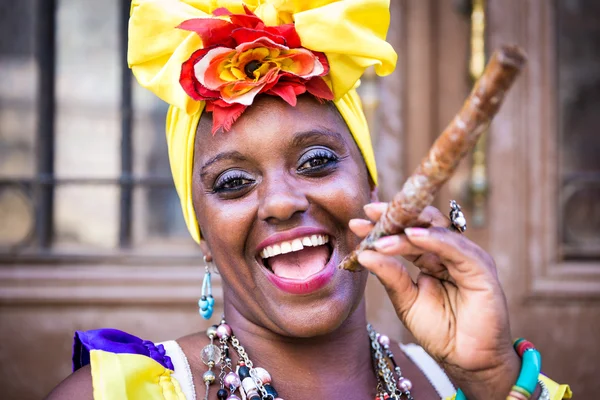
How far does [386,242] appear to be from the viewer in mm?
1413

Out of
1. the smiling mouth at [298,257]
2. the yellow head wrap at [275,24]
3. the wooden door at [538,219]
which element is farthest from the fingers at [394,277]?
the wooden door at [538,219]

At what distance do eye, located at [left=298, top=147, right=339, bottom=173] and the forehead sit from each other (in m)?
0.06

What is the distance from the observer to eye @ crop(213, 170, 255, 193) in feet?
5.94

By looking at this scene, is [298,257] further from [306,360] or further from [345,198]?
[306,360]

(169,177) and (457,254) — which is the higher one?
(457,254)

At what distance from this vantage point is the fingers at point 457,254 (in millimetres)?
1402

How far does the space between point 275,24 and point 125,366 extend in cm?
95

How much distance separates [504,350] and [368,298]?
6.04 ft

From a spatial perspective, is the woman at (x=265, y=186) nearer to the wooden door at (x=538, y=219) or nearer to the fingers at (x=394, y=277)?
the fingers at (x=394, y=277)

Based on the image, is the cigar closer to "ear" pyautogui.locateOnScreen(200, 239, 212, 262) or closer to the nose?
the nose

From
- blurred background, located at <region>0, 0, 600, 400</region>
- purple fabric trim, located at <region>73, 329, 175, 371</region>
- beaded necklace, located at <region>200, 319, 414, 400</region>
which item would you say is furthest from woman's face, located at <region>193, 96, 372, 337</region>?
blurred background, located at <region>0, 0, 600, 400</region>

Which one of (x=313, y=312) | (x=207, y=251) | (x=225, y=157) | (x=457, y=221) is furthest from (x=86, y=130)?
(x=457, y=221)

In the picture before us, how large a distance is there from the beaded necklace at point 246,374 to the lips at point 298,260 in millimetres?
278

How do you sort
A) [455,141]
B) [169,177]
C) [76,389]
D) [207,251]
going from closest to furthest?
[455,141], [76,389], [207,251], [169,177]
